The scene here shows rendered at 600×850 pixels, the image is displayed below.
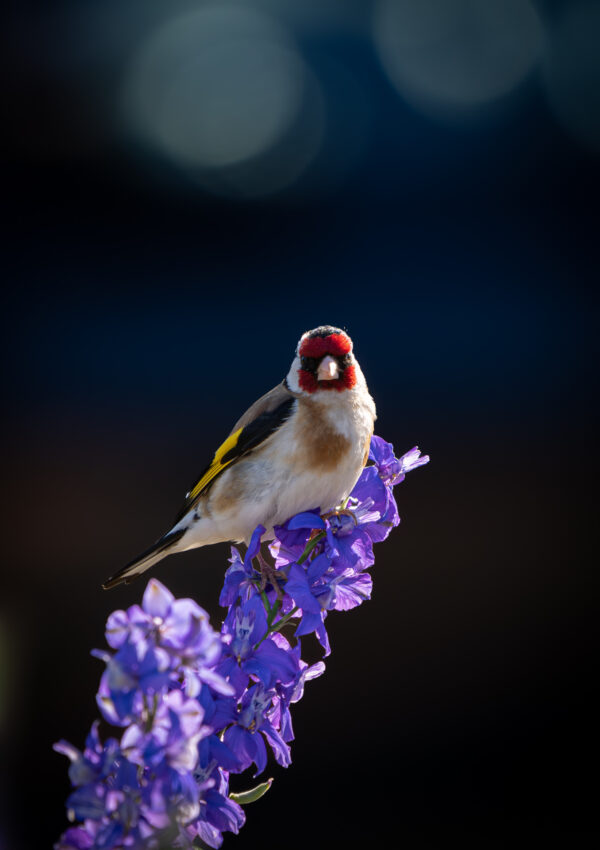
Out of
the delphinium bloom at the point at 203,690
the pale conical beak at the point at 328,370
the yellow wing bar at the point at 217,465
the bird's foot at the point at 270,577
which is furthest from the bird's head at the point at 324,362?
the bird's foot at the point at 270,577

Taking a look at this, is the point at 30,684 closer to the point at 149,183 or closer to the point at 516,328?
the point at 149,183

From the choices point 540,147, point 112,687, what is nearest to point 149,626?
point 112,687

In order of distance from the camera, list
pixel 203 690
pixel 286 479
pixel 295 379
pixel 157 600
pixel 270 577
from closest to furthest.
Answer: pixel 157 600 → pixel 203 690 → pixel 270 577 → pixel 286 479 → pixel 295 379

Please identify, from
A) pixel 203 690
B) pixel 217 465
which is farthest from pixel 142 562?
pixel 203 690

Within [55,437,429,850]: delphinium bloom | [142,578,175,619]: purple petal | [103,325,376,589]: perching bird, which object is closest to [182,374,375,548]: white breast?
[103,325,376,589]: perching bird

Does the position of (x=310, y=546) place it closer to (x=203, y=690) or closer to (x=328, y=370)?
(x=203, y=690)

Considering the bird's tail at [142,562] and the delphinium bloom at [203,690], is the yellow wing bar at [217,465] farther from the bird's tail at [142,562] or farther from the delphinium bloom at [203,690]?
the delphinium bloom at [203,690]
